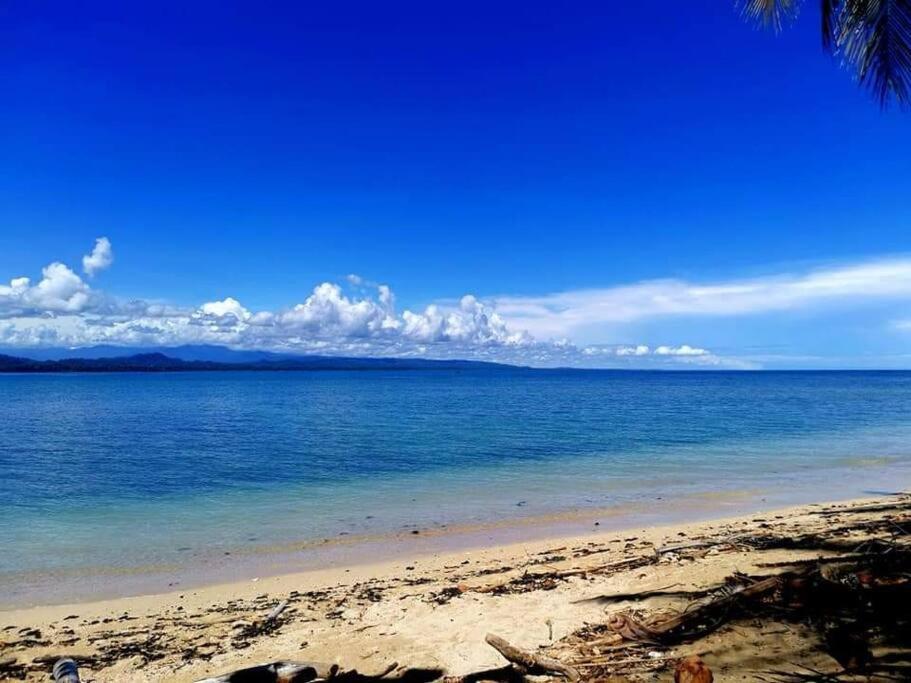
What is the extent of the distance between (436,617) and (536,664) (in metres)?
2.98

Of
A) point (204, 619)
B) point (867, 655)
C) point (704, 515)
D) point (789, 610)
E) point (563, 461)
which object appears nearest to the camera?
point (867, 655)

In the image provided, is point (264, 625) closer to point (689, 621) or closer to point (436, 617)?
point (436, 617)

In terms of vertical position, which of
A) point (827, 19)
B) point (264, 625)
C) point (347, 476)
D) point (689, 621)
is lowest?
point (347, 476)

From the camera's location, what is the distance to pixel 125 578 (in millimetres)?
11805

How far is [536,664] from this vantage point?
18.2 feet

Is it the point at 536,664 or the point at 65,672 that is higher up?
the point at 536,664

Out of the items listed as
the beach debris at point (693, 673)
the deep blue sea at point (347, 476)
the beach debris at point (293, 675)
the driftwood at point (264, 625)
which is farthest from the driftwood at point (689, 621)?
the deep blue sea at point (347, 476)

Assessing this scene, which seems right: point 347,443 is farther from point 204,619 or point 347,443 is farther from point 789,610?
point 789,610

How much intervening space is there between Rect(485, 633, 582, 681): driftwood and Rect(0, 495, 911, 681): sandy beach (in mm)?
311

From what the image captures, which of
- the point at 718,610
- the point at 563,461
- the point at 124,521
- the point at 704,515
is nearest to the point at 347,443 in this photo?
the point at 563,461

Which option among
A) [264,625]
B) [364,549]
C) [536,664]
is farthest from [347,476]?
[536,664]

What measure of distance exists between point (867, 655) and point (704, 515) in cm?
1191

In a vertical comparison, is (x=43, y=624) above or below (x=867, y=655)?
below

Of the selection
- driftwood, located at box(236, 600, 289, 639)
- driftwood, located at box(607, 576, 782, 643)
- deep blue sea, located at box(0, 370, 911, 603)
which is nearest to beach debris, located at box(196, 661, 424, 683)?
driftwood, located at box(607, 576, 782, 643)
